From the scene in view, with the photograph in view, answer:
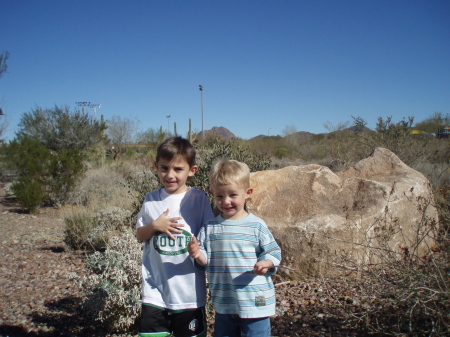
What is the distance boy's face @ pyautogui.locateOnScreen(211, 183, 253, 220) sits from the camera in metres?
1.91

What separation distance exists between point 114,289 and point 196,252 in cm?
134

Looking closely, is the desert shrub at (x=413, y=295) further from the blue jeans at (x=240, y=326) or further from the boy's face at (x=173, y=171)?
the boy's face at (x=173, y=171)

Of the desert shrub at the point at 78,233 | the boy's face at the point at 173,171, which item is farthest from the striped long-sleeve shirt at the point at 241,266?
the desert shrub at the point at 78,233

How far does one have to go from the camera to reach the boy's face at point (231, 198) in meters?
1.91

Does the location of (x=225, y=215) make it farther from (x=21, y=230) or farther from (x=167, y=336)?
(x=21, y=230)

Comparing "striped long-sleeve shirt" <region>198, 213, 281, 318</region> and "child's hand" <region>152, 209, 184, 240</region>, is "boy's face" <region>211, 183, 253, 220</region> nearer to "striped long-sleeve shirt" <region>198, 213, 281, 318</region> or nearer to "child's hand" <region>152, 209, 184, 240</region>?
"striped long-sleeve shirt" <region>198, 213, 281, 318</region>

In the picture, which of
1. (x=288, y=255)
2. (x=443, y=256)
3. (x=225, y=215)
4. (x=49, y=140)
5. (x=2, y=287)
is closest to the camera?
(x=225, y=215)

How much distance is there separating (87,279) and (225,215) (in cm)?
169

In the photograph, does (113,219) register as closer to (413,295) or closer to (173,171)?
(173,171)

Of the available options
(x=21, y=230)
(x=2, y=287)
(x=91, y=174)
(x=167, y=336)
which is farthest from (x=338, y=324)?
(x=91, y=174)

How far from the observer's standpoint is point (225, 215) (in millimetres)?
1966

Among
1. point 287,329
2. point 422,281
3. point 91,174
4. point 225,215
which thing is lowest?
point 287,329

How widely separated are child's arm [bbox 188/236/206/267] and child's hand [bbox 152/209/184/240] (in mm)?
Answer: 193

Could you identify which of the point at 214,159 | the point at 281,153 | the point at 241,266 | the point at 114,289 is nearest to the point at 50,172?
the point at 214,159
